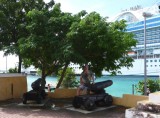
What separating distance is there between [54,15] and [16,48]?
2.18 metres

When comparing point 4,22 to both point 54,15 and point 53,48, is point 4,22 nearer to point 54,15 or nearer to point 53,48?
point 54,15

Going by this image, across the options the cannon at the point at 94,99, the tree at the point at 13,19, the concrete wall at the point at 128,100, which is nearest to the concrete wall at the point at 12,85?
the tree at the point at 13,19

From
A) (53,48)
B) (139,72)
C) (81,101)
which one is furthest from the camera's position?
(139,72)

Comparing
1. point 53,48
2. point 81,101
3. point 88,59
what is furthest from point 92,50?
point 81,101

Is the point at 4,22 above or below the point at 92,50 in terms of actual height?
above

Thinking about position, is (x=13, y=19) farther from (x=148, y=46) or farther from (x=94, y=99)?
(x=148, y=46)

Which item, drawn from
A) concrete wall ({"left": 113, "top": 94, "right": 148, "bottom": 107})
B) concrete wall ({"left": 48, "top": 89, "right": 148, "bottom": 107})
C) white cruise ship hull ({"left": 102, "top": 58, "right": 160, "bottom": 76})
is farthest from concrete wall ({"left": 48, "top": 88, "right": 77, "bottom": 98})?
white cruise ship hull ({"left": 102, "top": 58, "right": 160, "bottom": 76})

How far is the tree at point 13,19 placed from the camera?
39.1 ft

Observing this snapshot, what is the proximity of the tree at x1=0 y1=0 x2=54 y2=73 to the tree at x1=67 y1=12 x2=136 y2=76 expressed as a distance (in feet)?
9.47

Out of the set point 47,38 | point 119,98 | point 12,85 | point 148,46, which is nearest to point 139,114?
point 119,98

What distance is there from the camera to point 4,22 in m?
11.9

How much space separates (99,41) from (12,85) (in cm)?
463

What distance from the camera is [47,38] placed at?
32.8 ft

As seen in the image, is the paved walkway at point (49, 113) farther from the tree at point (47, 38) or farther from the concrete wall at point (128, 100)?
the tree at point (47, 38)
